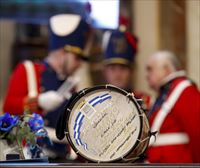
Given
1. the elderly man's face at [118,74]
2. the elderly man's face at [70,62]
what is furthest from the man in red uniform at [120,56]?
the elderly man's face at [70,62]

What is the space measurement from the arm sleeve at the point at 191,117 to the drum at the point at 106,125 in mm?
1221

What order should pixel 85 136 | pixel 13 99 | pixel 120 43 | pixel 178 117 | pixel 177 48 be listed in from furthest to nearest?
pixel 177 48
pixel 120 43
pixel 13 99
pixel 178 117
pixel 85 136

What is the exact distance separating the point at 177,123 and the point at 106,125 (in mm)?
1323

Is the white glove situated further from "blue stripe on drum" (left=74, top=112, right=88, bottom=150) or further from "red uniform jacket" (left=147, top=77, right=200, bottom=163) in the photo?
"blue stripe on drum" (left=74, top=112, right=88, bottom=150)

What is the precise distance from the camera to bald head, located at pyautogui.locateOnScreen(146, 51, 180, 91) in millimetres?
3066

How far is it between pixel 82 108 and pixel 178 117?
4.28 ft

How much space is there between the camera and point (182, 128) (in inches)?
110

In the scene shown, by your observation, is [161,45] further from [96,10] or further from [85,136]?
[85,136]

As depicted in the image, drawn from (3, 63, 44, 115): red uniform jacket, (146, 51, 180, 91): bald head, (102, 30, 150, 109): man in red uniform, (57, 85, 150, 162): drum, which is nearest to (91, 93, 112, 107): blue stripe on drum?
(57, 85, 150, 162): drum

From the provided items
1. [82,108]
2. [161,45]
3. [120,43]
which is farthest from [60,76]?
[82,108]

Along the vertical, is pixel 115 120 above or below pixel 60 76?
above

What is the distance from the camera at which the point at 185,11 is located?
3414mm

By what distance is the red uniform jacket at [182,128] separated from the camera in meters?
2.75

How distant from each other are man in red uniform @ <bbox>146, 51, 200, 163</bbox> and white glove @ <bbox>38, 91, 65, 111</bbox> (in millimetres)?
461
